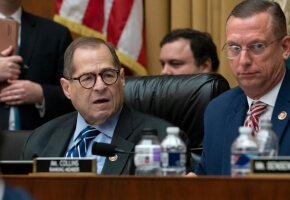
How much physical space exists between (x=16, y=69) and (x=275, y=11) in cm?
205

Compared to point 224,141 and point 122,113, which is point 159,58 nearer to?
point 122,113

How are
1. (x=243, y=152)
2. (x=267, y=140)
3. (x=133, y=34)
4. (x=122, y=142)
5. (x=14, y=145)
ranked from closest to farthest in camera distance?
(x=243, y=152)
(x=267, y=140)
(x=122, y=142)
(x=14, y=145)
(x=133, y=34)

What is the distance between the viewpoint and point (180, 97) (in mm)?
4781

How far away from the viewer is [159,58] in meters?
6.72

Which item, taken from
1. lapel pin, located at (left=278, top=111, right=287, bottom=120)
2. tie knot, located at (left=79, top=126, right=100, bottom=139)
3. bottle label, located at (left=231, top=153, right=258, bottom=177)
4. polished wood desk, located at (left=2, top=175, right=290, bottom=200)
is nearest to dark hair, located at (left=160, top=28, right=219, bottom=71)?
tie knot, located at (left=79, top=126, right=100, bottom=139)

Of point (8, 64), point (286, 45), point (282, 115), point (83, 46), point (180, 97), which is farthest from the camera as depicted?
point (8, 64)

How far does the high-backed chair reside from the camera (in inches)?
185

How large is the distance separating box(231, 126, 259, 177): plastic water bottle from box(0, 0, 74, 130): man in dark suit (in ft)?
8.29

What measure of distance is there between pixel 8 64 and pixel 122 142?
5.07ft

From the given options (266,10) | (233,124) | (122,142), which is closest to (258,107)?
(233,124)

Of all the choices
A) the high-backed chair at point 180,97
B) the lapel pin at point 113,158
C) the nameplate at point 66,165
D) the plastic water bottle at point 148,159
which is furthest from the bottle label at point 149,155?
the high-backed chair at point 180,97

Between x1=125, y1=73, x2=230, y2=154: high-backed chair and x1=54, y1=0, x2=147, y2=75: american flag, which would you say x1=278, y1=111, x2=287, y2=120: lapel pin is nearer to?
A: x1=125, y1=73, x2=230, y2=154: high-backed chair

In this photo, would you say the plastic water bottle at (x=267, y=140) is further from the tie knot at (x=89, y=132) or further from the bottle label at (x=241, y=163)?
the tie knot at (x=89, y=132)

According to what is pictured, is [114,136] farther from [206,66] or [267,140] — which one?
[206,66]
